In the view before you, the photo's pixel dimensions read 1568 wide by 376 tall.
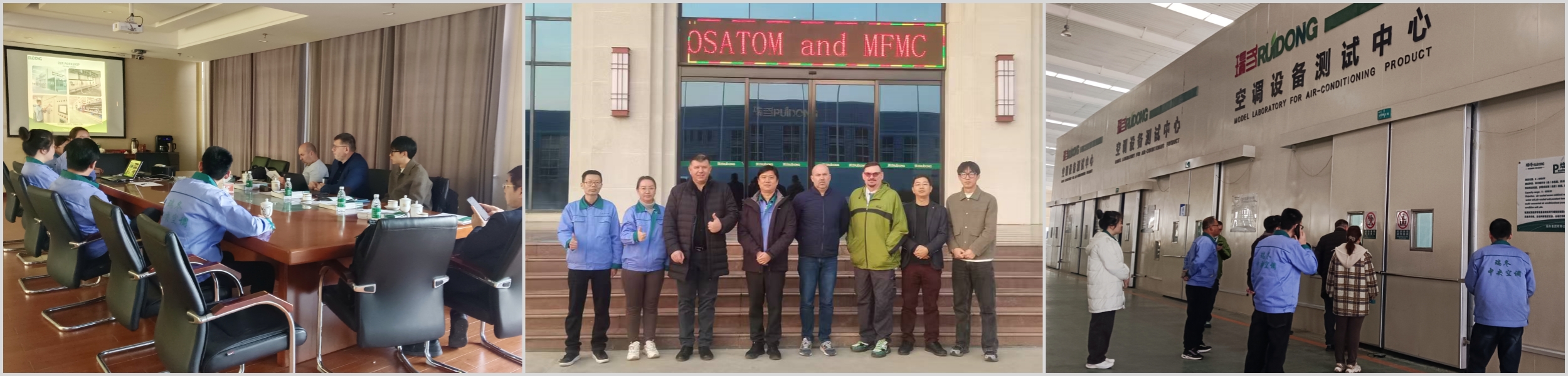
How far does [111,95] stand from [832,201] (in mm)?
9411

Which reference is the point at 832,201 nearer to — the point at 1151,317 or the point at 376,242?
the point at 376,242

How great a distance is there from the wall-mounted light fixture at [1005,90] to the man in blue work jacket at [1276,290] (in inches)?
59.2

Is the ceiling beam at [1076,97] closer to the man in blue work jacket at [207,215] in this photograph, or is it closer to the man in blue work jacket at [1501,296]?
the man in blue work jacket at [1501,296]

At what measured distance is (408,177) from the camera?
5430 mm

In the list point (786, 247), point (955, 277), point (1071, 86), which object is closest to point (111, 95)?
point (786, 247)

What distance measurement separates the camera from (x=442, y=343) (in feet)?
13.3

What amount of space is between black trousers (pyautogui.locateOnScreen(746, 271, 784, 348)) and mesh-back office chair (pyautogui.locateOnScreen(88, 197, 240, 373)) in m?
2.25

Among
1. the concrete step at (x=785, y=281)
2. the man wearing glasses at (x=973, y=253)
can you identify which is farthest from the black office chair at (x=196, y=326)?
the man wearing glasses at (x=973, y=253)

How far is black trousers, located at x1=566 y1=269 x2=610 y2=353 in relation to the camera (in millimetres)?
3879

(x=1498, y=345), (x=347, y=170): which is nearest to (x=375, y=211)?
(x=347, y=170)

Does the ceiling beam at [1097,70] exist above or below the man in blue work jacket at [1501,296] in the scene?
above

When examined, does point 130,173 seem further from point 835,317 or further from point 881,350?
point 881,350

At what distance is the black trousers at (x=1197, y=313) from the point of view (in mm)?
4926

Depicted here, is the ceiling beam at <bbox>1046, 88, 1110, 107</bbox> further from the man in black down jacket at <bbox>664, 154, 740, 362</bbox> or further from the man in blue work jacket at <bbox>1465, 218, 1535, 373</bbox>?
the man in black down jacket at <bbox>664, 154, 740, 362</bbox>
